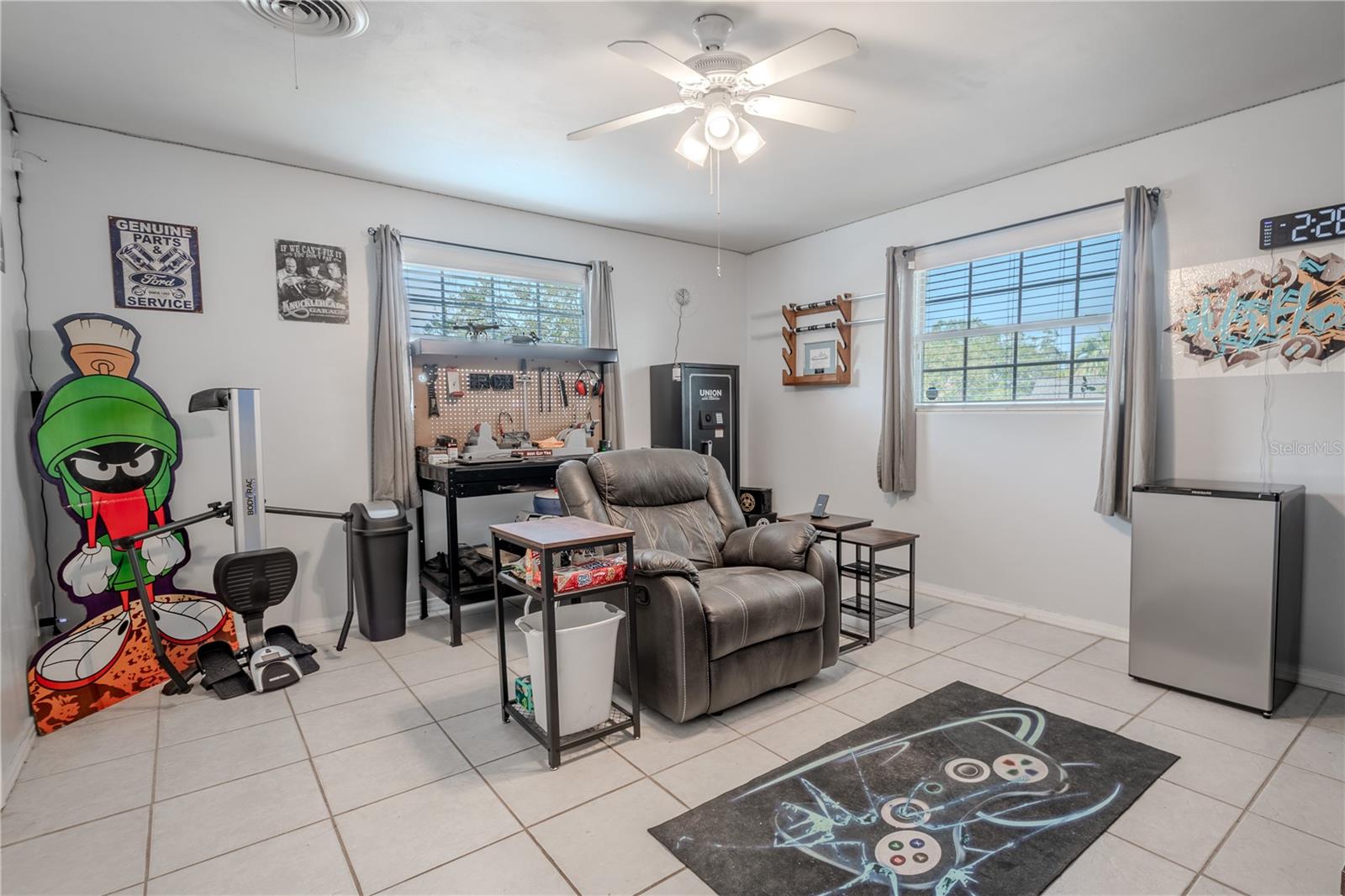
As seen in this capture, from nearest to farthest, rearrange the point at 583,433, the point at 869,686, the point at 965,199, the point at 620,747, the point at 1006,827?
1. the point at 1006,827
2. the point at 620,747
3. the point at 869,686
4. the point at 965,199
5. the point at 583,433

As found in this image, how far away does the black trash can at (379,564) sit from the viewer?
11.4ft

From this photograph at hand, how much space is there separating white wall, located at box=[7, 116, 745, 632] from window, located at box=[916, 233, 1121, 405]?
121 inches

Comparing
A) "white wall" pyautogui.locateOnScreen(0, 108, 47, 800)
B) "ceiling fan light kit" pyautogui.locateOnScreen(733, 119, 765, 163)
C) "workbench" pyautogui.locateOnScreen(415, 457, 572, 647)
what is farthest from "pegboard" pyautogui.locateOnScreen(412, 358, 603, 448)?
"ceiling fan light kit" pyautogui.locateOnScreen(733, 119, 765, 163)

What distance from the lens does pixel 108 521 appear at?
2846 mm

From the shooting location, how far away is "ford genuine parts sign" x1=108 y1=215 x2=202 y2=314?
3.13m

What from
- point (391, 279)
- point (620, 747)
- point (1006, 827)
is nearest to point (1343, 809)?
point (1006, 827)

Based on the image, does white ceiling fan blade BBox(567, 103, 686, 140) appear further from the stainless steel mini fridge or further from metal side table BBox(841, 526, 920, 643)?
the stainless steel mini fridge

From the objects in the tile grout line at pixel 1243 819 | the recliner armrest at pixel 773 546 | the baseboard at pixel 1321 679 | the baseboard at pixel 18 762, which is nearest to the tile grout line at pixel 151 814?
the baseboard at pixel 18 762

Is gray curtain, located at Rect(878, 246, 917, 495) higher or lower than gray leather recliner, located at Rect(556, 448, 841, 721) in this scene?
higher

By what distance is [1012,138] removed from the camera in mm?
3334

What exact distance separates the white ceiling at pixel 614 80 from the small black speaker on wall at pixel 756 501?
2.43 m

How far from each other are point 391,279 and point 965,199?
3589mm

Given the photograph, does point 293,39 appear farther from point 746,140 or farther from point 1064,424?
point 1064,424

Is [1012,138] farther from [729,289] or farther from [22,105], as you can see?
[22,105]
